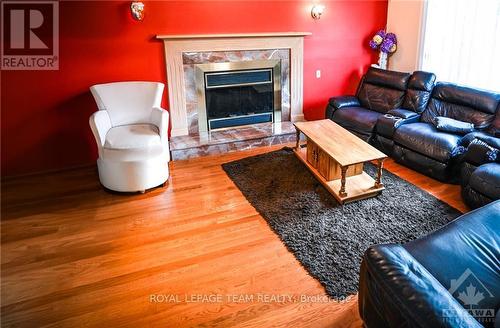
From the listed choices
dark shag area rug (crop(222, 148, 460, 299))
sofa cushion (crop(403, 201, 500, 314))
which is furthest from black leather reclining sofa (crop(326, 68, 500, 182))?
sofa cushion (crop(403, 201, 500, 314))

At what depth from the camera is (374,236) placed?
2678 millimetres

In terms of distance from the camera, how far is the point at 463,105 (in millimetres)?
3916

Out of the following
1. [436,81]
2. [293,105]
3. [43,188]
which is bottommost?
[43,188]

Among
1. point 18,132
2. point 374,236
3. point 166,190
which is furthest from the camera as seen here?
point 18,132

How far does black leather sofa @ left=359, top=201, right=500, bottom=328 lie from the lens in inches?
49.6

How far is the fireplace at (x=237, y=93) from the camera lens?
457 centimetres

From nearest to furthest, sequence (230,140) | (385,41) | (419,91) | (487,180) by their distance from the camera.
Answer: (487,180)
(419,91)
(230,140)
(385,41)

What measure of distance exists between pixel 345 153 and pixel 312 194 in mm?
506

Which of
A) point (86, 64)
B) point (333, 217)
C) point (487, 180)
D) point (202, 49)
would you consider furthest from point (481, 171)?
point (86, 64)

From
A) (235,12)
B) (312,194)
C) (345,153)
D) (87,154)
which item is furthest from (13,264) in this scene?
(235,12)

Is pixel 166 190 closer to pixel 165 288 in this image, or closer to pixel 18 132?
pixel 165 288

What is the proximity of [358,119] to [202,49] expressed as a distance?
7.09ft

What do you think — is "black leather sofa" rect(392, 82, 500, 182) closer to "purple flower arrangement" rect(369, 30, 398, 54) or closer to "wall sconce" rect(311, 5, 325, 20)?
"purple flower arrangement" rect(369, 30, 398, 54)

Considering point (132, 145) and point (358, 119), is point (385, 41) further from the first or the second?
point (132, 145)
